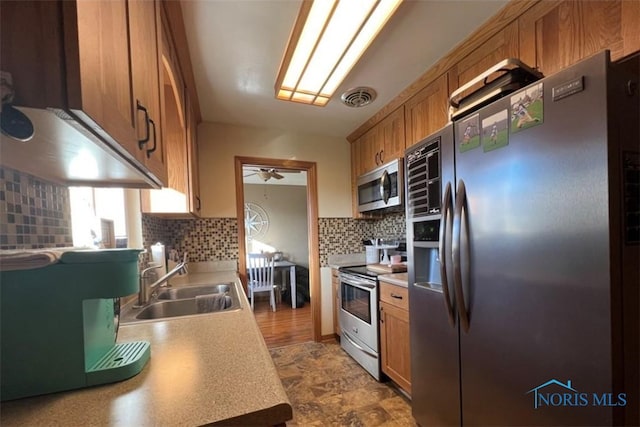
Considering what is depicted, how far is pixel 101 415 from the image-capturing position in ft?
1.59

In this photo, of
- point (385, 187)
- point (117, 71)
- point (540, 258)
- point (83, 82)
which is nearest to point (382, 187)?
point (385, 187)

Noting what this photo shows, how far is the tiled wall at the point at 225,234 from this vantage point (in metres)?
2.46

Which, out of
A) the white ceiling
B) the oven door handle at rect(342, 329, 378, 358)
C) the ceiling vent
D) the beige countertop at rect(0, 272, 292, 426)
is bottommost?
the oven door handle at rect(342, 329, 378, 358)

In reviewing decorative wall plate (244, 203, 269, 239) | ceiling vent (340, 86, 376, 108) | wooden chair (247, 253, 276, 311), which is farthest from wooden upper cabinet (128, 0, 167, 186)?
decorative wall plate (244, 203, 269, 239)

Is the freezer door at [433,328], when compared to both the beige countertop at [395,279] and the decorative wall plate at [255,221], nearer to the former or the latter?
the beige countertop at [395,279]

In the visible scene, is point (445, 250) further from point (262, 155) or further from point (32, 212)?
point (262, 155)

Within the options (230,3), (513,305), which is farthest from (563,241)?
(230,3)

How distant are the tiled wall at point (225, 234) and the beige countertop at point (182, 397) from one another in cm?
168

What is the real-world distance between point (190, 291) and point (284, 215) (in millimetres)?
3694

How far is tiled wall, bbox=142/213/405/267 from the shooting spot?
8.09ft

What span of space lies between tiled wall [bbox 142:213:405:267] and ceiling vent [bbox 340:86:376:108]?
1.15 meters

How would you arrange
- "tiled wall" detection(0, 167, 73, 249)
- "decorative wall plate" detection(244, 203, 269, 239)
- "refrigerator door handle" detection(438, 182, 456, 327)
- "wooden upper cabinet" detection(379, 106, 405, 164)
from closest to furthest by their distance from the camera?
"tiled wall" detection(0, 167, 73, 249) < "refrigerator door handle" detection(438, 182, 456, 327) < "wooden upper cabinet" detection(379, 106, 405, 164) < "decorative wall plate" detection(244, 203, 269, 239)

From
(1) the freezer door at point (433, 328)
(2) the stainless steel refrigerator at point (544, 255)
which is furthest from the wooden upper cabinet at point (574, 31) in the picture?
(1) the freezer door at point (433, 328)

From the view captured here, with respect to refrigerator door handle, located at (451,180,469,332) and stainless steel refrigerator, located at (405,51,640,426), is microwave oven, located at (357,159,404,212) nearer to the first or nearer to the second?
stainless steel refrigerator, located at (405,51,640,426)
